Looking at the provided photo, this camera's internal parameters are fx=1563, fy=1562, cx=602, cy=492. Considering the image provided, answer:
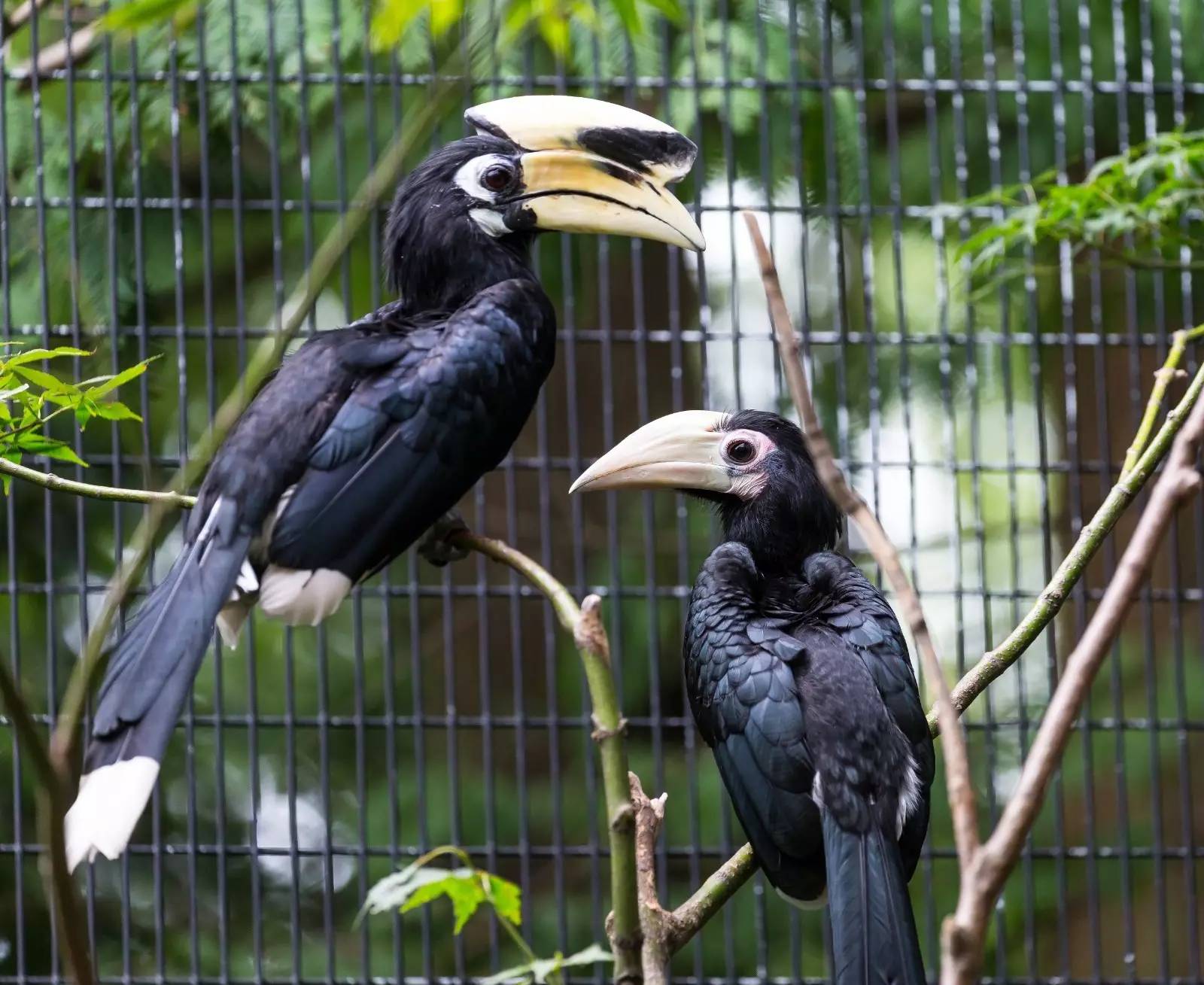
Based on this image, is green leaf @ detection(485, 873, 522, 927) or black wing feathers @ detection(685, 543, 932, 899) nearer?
black wing feathers @ detection(685, 543, 932, 899)

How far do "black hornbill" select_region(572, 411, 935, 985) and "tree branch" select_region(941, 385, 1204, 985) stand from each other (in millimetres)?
967

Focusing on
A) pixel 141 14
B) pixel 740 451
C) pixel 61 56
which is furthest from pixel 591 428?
pixel 141 14

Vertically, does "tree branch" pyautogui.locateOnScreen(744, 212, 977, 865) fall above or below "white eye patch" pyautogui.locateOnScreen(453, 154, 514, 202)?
below

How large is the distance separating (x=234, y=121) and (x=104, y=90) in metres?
0.31

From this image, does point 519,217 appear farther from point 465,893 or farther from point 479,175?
point 465,893

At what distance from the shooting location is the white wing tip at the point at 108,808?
119 cm

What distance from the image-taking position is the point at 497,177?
215cm

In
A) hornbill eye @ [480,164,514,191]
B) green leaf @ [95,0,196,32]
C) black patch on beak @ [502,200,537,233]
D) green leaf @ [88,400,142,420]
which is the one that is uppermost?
hornbill eye @ [480,164,514,191]

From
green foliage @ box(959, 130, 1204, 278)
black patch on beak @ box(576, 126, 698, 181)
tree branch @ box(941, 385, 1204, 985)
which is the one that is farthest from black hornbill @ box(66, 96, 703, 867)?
green foliage @ box(959, 130, 1204, 278)

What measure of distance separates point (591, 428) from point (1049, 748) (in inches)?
142

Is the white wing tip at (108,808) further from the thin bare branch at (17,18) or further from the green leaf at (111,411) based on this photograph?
the thin bare branch at (17,18)

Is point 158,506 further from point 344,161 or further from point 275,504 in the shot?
point 344,161

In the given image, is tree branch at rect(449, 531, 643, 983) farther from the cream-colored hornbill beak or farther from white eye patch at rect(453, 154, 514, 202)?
white eye patch at rect(453, 154, 514, 202)

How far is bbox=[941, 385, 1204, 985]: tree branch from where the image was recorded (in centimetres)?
64
